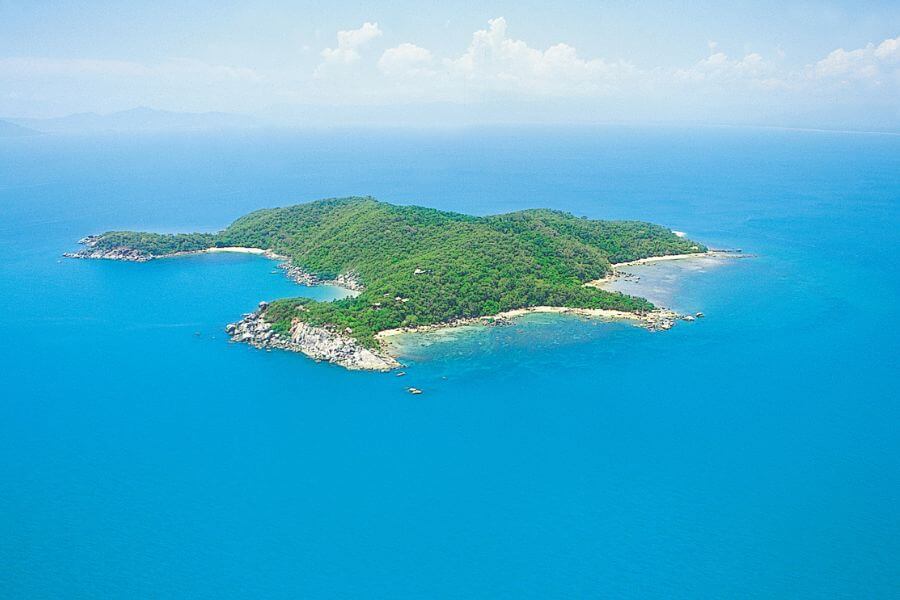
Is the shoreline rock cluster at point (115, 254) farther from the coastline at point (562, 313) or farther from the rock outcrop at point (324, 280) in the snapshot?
the coastline at point (562, 313)

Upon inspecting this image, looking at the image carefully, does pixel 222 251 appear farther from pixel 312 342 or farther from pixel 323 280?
pixel 312 342

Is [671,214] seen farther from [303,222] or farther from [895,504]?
[895,504]

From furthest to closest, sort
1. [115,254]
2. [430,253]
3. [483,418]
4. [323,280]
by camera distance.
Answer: [115,254] < [323,280] < [430,253] < [483,418]

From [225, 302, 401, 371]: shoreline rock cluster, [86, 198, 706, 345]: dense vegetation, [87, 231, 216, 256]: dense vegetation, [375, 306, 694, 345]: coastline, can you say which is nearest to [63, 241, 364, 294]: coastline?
[87, 231, 216, 256]: dense vegetation

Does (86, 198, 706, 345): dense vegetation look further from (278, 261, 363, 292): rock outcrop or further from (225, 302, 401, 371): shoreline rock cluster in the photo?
(225, 302, 401, 371): shoreline rock cluster

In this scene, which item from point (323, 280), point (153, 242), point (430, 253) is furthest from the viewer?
point (153, 242)

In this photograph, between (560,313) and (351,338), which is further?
(560,313)

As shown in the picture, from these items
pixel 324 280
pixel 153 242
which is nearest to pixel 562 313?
pixel 324 280
